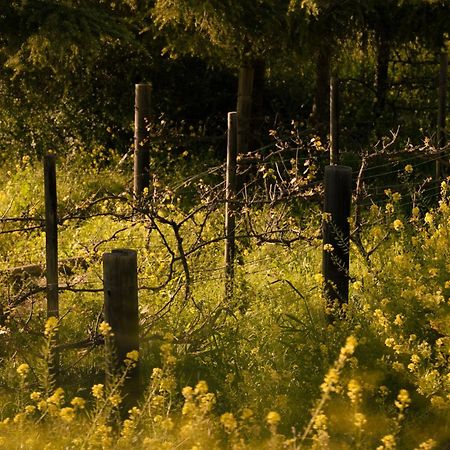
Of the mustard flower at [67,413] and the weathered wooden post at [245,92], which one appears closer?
the mustard flower at [67,413]

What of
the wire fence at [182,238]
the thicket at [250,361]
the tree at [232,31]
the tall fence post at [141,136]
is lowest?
the thicket at [250,361]

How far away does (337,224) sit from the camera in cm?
590

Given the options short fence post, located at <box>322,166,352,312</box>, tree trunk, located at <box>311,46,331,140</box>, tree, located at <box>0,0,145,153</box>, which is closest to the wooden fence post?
short fence post, located at <box>322,166,352,312</box>

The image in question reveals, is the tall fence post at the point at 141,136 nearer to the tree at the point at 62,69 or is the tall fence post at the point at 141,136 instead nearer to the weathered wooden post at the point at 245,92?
the tree at the point at 62,69

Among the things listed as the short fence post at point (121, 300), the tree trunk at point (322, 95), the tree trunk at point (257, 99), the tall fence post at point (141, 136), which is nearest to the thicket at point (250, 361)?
the short fence post at point (121, 300)

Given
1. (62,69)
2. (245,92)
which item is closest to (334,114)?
(245,92)

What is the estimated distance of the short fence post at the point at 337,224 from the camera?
586 cm

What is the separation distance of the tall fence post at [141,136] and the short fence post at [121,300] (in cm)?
426

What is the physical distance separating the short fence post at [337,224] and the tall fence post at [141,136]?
3.46 metres

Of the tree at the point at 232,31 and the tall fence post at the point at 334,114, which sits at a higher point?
the tree at the point at 232,31

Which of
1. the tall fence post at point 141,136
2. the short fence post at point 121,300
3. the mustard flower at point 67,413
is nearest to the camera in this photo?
the mustard flower at point 67,413

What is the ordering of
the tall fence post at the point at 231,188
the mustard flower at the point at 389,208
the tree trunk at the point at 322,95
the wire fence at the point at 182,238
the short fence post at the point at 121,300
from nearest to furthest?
the short fence post at the point at 121,300, the wire fence at the point at 182,238, the mustard flower at the point at 389,208, the tall fence post at the point at 231,188, the tree trunk at the point at 322,95

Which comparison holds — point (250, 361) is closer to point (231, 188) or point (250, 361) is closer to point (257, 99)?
point (231, 188)

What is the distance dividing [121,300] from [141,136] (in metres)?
4.70
